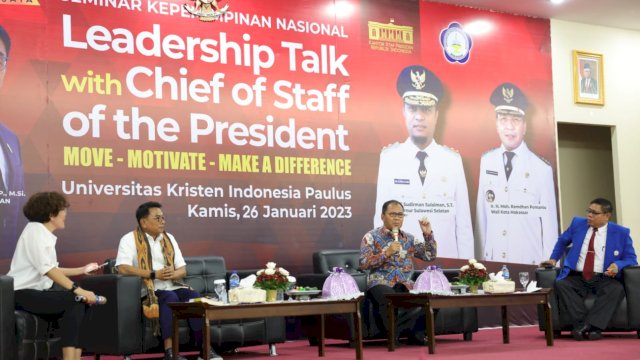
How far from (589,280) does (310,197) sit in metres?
2.52

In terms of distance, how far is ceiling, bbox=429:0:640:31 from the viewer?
9906 mm

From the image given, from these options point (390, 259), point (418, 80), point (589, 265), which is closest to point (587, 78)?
point (418, 80)

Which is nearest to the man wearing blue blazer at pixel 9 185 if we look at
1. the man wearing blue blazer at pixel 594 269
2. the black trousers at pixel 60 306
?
the black trousers at pixel 60 306

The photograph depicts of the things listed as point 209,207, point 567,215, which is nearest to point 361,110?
point 209,207

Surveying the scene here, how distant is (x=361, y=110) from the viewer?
9.06 metres

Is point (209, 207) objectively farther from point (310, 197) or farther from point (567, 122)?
point (567, 122)

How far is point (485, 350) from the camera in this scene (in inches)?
276

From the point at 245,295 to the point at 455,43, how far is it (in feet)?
15.8

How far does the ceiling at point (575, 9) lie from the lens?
991 centimetres

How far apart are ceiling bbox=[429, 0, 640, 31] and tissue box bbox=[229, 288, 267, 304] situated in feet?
15.8

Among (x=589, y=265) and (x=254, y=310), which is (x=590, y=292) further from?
(x=254, y=310)

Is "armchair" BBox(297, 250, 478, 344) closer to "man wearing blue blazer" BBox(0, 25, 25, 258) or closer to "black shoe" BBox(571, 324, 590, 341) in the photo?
"black shoe" BBox(571, 324, 590, 341)

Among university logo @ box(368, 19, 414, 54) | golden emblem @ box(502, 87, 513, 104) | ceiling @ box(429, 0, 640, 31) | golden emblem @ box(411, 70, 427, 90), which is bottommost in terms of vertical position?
golden emblem @ box(502, 87, 513, 104)

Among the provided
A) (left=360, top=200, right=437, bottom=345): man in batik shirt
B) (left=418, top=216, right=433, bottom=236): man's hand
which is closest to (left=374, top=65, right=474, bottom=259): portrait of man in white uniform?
(left=360, top=200, right=437, bottom=345): man in batik shirt
